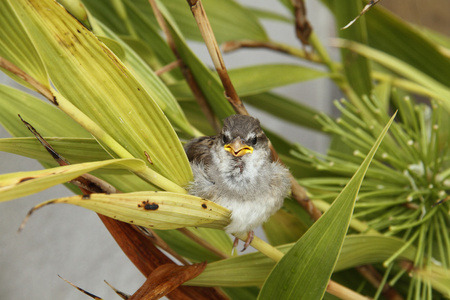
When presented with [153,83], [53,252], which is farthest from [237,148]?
[53,252]

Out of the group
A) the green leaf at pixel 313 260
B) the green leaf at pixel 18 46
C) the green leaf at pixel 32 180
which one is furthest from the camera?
the green leaf at pixel 313 260

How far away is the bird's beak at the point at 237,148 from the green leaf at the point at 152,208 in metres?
0.21

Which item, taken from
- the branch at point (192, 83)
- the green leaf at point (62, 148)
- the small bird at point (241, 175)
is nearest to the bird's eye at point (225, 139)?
the small bird at point (241, 175)

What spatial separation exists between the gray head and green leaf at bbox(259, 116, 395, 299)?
7.4 inches

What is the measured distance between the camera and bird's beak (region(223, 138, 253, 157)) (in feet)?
2.32

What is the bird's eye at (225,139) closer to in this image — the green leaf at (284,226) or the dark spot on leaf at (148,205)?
the green leaf at (284,226)

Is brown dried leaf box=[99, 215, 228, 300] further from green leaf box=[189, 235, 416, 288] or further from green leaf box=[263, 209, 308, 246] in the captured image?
green leaf box=[263, 209, 308, 246]

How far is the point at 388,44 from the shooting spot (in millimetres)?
1068

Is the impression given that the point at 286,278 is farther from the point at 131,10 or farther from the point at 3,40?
the point at 131,10

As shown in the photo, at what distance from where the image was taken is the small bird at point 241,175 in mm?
633

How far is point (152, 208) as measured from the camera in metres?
0.43

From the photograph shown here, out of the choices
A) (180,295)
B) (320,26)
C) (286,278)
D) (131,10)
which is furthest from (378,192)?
(320,26)

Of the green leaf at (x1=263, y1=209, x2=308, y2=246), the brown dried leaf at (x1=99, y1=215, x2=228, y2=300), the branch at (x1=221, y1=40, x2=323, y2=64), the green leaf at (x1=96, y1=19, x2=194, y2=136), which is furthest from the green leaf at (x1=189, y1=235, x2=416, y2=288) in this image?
the branch at (x1=221, y1=40, x2=323, y2=64)

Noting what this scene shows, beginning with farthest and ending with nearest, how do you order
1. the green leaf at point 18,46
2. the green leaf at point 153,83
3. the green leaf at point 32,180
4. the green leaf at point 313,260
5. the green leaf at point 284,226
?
the green leaf at point 284,226, the green leaf at point 153,83, the green leaf at point 313,260, the green leaf at point 18,46, the green leaf at point 32,180
